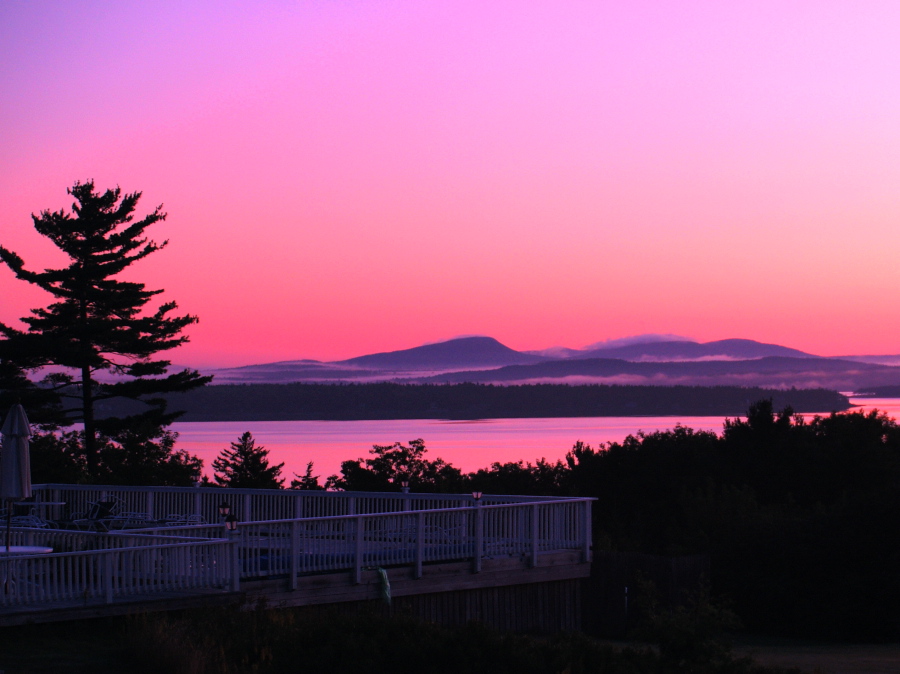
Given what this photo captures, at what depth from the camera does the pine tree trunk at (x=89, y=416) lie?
130 feet

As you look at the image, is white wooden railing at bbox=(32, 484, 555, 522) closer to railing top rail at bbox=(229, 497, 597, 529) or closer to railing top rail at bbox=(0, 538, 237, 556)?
railing top rail at bbox=(229, 497, 597, 529)

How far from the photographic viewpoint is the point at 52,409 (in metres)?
40.7

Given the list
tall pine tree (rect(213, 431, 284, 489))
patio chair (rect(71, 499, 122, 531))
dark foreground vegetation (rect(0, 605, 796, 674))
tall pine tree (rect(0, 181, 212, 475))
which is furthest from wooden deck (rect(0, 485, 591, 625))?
tall pine tree (rect(213, 431, 284, 489))

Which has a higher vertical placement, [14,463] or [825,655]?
[14,463]

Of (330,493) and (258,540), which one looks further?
(330,493)

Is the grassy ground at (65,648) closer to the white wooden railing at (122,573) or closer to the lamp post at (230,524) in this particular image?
the white wooden railing at (122,573)

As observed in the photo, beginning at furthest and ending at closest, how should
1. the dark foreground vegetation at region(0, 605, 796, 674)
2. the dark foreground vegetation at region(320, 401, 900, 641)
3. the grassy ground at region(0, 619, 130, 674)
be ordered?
the dark foreground vegetation at region(320, 401, 900, 641)
the dark foreground vegetation at region(0, 605, 796, 674)
the grassy ground at region(0, 619, 130, 674)

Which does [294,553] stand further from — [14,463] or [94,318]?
[94,318]

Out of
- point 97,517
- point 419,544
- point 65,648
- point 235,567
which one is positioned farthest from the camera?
point 97,517

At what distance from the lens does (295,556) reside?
13633 mm

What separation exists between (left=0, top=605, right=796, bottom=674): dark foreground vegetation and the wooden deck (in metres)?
0.52

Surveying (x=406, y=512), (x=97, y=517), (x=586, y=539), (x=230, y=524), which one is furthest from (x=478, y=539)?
(x=97, y=517)

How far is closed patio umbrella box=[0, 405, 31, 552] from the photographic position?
13.9 metres

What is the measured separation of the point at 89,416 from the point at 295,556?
29806 millimetres
